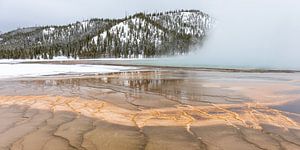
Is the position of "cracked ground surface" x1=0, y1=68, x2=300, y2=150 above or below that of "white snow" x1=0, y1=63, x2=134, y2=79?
above

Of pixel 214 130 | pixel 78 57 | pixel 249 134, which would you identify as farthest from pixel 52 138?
pixel 78 57

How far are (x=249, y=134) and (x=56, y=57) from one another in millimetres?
167740

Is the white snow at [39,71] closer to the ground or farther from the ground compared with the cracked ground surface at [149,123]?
closer to the ground

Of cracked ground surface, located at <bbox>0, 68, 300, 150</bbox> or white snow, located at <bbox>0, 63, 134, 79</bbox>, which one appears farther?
white snow, located at <bbox>0, 63, 134, 79</bbox>

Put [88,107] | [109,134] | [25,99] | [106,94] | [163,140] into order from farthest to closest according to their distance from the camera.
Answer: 1. [106,94]
2. [25,99]
3. [88,107]
4. [109,134]
5. [163,140]

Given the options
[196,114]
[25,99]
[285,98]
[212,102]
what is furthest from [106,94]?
[285,98]

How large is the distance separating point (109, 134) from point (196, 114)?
13.3 ft

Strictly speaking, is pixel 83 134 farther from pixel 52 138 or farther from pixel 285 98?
pixel 285 98

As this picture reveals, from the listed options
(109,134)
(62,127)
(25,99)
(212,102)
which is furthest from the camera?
(25,99)

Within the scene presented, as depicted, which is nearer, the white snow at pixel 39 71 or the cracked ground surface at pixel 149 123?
the cracked ground surface at pixel 149 123

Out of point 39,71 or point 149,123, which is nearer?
point 149,123

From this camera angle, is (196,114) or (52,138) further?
(196,114)

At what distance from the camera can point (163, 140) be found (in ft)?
27.4

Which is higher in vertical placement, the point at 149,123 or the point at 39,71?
the point at 149,123
